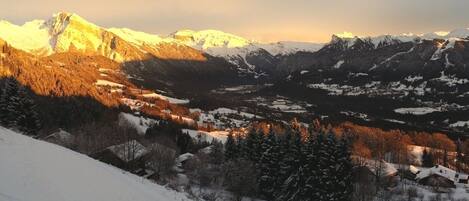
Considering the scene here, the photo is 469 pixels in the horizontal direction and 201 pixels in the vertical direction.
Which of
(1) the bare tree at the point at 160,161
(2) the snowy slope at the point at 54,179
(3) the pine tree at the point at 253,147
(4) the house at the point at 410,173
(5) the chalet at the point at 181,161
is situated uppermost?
(2) the snowy slope at the point at 54,179

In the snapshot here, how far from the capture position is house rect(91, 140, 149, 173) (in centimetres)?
9331

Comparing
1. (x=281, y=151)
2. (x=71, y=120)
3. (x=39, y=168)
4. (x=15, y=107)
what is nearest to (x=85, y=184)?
(x=39, y=168)

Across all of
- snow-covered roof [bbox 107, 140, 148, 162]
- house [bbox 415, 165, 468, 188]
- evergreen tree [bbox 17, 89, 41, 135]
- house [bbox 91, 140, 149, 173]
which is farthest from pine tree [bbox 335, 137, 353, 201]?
house [bbox 415, 165, 468, 188]

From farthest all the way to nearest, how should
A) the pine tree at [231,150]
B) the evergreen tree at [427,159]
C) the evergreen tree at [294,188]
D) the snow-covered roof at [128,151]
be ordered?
the evergreen tree at [427,159]
the pine tree at [231,150]
the snow-covered roof at [128,151]
the evergreen tree at [294,188]

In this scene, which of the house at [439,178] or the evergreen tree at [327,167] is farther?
the house at [439,178]

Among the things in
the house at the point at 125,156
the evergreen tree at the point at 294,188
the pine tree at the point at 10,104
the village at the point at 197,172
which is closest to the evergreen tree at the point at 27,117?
the pine tree at the point at 10,104

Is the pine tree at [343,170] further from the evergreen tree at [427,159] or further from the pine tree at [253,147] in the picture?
the evergreen tree at [427,159]

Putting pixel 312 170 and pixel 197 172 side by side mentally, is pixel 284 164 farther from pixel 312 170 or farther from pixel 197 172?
pixel 197 172

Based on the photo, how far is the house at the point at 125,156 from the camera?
9331cm

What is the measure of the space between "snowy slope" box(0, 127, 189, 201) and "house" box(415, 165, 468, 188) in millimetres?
106753

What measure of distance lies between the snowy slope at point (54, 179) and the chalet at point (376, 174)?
79268mm

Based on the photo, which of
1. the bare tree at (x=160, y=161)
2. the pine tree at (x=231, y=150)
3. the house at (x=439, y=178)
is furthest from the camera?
the house at (x=439, y=178)

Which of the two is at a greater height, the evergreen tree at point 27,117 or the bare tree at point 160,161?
the evergreen tree at point 27,117

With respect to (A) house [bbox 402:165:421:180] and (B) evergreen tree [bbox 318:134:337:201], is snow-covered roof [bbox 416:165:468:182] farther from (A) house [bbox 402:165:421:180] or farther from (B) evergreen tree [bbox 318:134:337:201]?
(B) evergreen tree [bbox 318:134:337:201]
